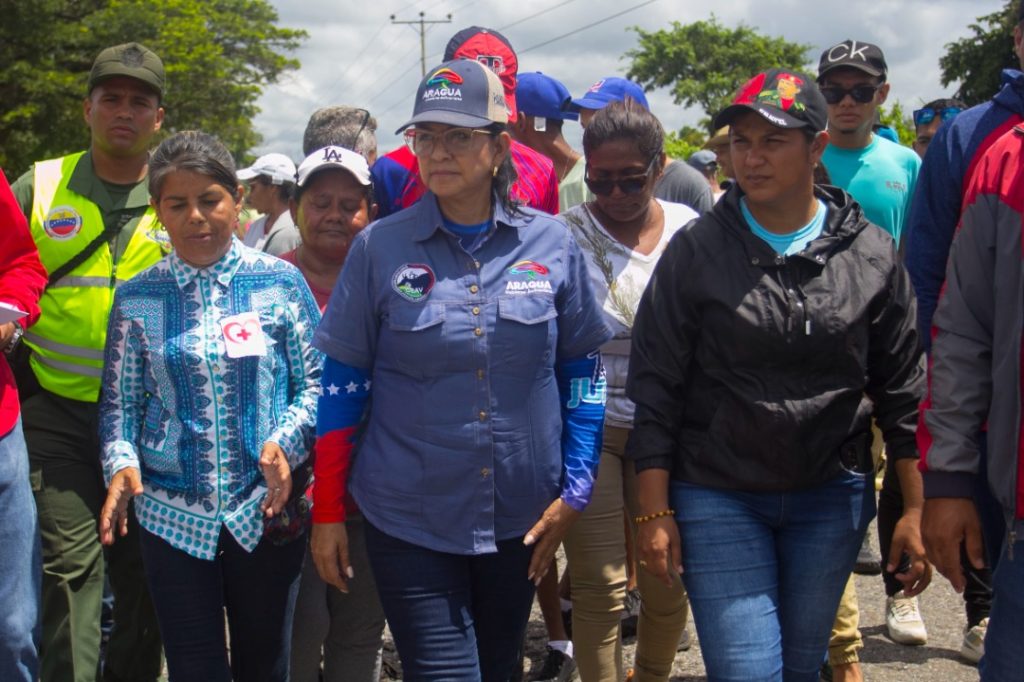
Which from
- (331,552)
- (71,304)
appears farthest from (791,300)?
(71,304)

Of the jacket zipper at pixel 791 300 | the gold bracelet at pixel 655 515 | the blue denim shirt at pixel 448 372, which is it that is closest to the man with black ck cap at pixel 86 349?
the blue denim shirt at pixel 448 372

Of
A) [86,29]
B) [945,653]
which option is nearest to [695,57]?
[86,29]

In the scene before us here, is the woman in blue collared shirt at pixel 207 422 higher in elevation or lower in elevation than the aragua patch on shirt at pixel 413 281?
lower

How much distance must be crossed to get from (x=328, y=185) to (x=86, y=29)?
28768 mm

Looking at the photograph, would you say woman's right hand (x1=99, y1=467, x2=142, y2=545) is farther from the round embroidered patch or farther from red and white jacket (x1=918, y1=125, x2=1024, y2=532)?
red and white jacket (x1=918, y1=125, x2=1024, y2=532)

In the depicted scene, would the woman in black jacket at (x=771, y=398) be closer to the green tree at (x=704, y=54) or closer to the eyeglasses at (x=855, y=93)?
the eyeglasses at (x=855, y=93)

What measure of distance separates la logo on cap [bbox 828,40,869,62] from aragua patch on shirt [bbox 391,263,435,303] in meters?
2.85

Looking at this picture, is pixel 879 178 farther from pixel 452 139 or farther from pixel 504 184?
pixel 452 139

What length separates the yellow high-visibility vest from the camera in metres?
4.25

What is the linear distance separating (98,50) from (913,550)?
→ 103 ft

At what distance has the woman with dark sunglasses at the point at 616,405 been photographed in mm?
4141

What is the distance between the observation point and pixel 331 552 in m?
3.30

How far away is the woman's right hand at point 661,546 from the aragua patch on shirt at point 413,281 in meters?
0.86

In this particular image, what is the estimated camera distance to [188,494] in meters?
3.51
